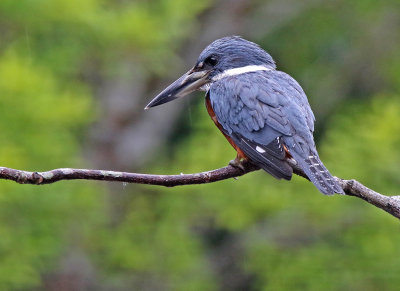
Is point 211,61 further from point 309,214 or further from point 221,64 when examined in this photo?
point 309,214

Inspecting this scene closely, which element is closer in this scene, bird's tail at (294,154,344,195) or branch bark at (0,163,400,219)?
branch bark at (0,163,400,219)

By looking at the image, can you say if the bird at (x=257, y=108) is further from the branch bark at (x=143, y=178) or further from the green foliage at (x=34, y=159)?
the green foliage at (x=34, y=159)

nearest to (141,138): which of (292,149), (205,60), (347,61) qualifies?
(347,61)

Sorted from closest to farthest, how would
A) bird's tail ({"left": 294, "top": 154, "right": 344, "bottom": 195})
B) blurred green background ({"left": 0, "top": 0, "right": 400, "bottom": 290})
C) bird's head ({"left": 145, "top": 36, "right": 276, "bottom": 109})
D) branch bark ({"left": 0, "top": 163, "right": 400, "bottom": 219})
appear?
1. branch bark ({"left": 0, "top": 163, "right": 400, "bottom": 219})
2. bird's tail ({"left": 294, "top": 154, "right": 344, "bottom": 195})
3. bird's head ({"left": 145, "top": 36, "right": 276, "bottom": 109})
4. blurred green background ({"left": 0, "top": 0, "right": 400, "bottom": 290})

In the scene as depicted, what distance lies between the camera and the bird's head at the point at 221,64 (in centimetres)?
408

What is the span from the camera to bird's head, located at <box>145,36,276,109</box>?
4.08 m

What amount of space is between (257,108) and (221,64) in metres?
0.45

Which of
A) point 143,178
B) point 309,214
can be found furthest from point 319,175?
point 309,214

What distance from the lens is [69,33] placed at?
762cm

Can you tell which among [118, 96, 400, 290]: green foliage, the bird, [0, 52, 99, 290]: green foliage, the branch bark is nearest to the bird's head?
the bird

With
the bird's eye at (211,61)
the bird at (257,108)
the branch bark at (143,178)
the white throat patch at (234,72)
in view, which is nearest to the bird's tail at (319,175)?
the bird at (257,108)

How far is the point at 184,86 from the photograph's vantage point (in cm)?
405

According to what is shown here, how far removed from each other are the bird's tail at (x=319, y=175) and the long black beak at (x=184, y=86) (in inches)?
32.4

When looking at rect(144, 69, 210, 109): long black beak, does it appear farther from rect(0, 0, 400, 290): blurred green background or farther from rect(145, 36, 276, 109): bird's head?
rect(0, 0, 400, 290): blurred green background
